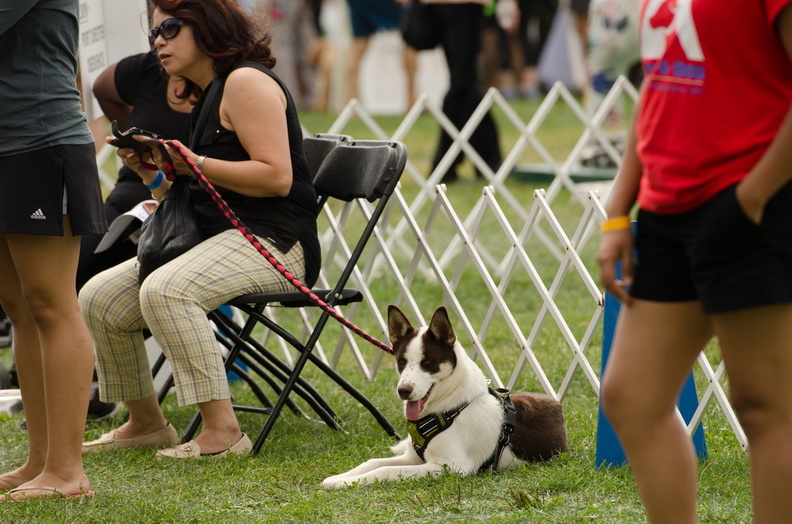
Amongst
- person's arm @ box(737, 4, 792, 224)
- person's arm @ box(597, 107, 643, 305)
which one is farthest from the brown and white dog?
person's arm @ box(737, 4, 792, 224)

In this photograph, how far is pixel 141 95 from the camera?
13.1 feet

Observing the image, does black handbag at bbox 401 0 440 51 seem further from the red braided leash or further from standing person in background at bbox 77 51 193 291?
the red braided leash

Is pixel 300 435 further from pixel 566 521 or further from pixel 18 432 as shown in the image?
pixel 566 521

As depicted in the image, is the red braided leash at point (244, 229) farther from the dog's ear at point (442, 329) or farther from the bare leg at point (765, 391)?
the bare leg at point (765, 391)

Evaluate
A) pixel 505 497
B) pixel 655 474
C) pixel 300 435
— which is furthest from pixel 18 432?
pixel 655 474

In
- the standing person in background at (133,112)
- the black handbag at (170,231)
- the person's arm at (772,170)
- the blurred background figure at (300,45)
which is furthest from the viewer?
the blurred background figure at (300,45)

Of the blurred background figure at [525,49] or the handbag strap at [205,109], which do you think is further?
the blurred background figure at [525,49]

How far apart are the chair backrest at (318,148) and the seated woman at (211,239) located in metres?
0.46

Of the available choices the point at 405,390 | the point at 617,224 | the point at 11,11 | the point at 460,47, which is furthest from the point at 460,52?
the point at 617,224

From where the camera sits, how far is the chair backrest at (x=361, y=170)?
3.68m

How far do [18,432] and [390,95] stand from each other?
479 inches

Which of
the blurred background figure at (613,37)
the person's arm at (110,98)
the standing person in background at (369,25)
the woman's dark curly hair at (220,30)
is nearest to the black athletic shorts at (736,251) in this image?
the woman's dark curly hair at (220,30)

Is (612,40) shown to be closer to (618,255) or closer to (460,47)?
(460,47)

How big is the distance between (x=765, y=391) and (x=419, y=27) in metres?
6.46
